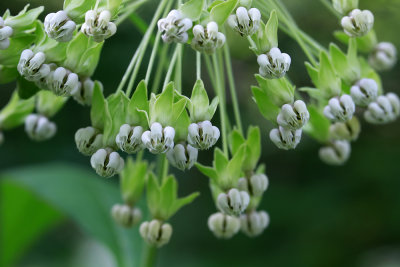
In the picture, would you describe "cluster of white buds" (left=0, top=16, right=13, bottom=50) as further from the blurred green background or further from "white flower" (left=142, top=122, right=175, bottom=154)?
the blurred green background

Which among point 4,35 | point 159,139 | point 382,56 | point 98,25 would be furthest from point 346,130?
point 4,35

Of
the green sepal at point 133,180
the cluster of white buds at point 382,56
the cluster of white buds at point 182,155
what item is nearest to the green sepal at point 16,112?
the green sepal at point 133,180

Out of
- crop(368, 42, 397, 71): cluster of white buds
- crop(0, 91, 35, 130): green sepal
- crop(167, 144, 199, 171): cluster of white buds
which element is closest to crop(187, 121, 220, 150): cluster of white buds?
crop(167, 144, 199, 171): cluster of white buds

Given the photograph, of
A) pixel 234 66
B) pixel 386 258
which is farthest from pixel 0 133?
pixel 386 258

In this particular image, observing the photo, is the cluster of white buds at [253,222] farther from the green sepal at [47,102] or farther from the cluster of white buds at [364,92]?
the green sepal at [47,102]

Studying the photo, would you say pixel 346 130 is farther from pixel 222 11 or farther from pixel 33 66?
pixel 33 66
